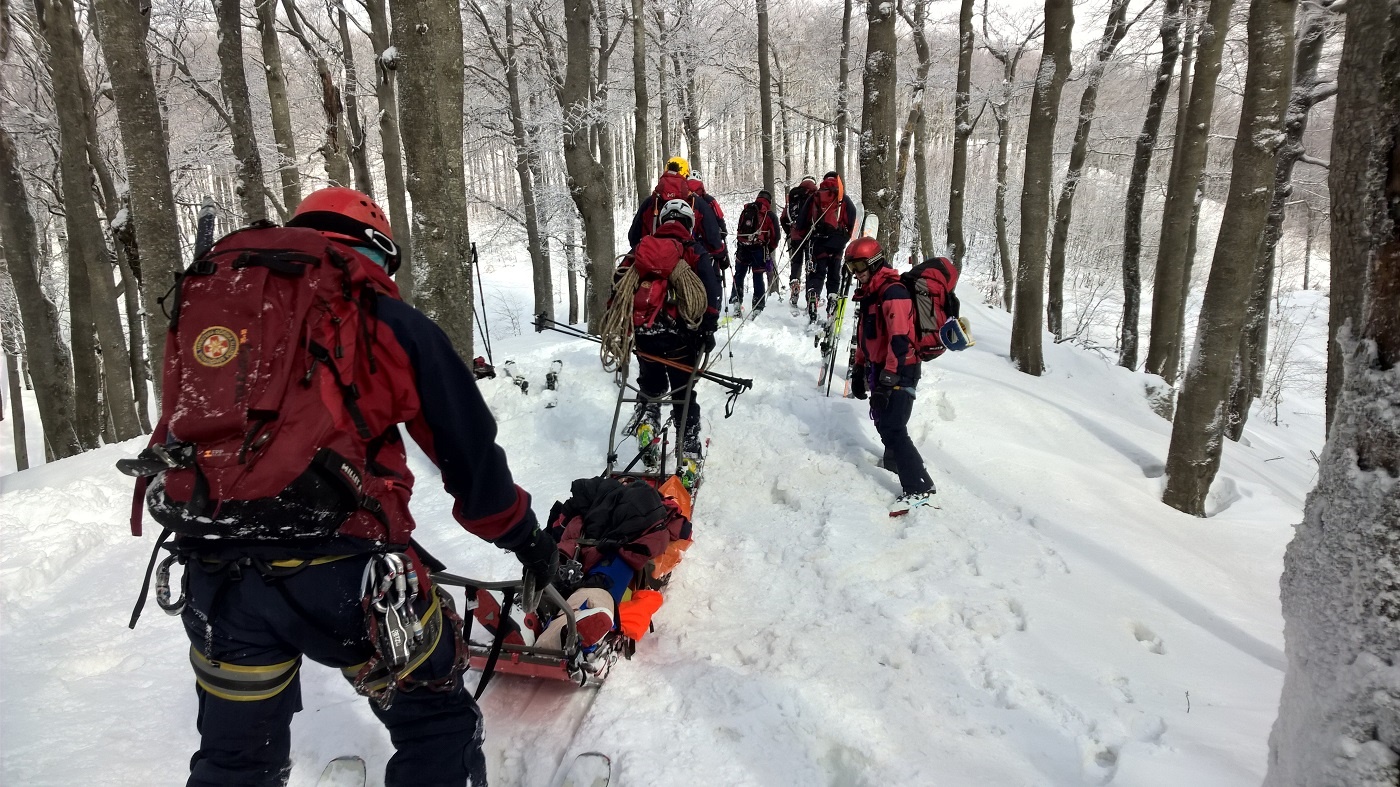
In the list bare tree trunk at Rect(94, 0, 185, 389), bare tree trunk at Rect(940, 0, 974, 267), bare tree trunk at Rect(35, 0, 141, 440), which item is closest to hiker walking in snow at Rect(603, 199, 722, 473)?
bare tree trunk at Rect(94, 0, 185, 389)

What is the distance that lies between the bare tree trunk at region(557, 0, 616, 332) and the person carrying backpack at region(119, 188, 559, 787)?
25.3ft

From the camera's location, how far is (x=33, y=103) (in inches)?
551

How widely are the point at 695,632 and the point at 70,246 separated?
12249 millimetres

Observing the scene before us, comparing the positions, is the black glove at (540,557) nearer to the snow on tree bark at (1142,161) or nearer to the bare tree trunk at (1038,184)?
the bare tree trunk at (1038,184)

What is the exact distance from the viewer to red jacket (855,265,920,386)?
210 inches

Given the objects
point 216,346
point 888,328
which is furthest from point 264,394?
point 888,328

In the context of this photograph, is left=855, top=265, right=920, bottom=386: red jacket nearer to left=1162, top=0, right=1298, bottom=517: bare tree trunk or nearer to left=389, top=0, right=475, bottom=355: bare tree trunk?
left=1162, top=0, right=1298, bottom=517: bare tree trunk

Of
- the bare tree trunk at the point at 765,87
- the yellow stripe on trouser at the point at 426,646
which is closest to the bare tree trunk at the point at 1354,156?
the yellow stripe on trouser at the point at 426,646

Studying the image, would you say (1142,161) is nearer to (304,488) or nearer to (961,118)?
(961,118)

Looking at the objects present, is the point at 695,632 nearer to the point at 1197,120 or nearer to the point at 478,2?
the point at 1197,120

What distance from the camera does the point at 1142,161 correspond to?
41.1ft

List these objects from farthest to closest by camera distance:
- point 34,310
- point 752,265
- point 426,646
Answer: point 752,265
point 34,310
point 426,646

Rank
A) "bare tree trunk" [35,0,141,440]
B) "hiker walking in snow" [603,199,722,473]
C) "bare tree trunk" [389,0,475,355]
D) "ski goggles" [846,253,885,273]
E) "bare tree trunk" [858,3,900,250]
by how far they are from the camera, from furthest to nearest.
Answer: "bare tree trunk" [35,0,141,440] → "bare tree trunk" [858,3,900,250] → "ski goggles" [846,253,885,273] → "bare tree trunk" [389,0,475,355] → "hiker walking in snow" [603,199,722,473]

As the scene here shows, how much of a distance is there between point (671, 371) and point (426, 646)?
4119 mm
